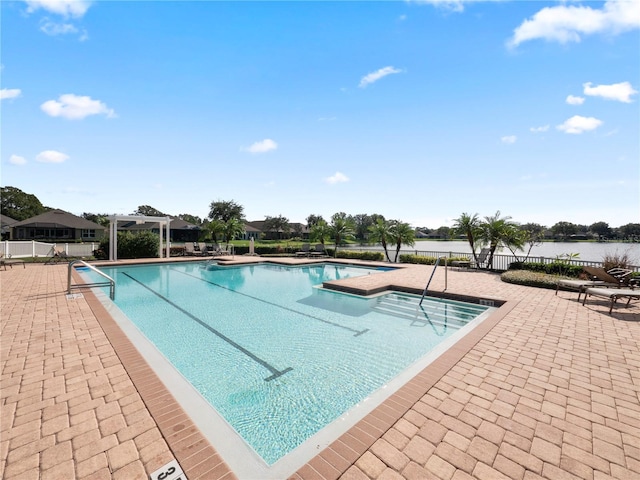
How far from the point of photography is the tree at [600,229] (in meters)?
68.6

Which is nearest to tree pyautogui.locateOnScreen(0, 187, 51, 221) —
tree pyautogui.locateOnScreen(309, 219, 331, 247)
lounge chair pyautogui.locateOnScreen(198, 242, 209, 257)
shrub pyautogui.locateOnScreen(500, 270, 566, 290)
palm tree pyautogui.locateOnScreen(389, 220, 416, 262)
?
lounge chair pyautogui.locateOnScreen(198, 242, 209, 257)

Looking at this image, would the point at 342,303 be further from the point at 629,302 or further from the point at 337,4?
the point at 337,4

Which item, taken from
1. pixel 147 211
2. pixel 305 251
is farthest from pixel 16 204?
pixel 305 251

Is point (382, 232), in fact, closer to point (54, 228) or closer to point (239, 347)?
Result: point (239, 347)

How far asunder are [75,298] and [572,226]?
96.8 metres

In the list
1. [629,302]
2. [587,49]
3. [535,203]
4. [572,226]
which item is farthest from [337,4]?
[572,226]

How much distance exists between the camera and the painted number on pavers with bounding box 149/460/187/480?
1932 mm

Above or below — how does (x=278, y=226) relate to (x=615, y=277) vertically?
above

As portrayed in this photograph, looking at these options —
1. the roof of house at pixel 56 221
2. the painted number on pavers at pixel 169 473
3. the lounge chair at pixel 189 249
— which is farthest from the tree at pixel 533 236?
the roof of house at pixel 56 221

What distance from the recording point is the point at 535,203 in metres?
26.9

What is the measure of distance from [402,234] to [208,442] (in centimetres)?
1795

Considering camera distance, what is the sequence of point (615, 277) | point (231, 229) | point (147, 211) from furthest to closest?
point (147, 211) → point (231, 229) → point (615, 277)

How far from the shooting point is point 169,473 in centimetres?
198

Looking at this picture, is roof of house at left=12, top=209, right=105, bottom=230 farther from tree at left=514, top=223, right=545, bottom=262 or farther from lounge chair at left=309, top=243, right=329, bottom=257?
tree at left=514, top=223, right=545, bottom=262
